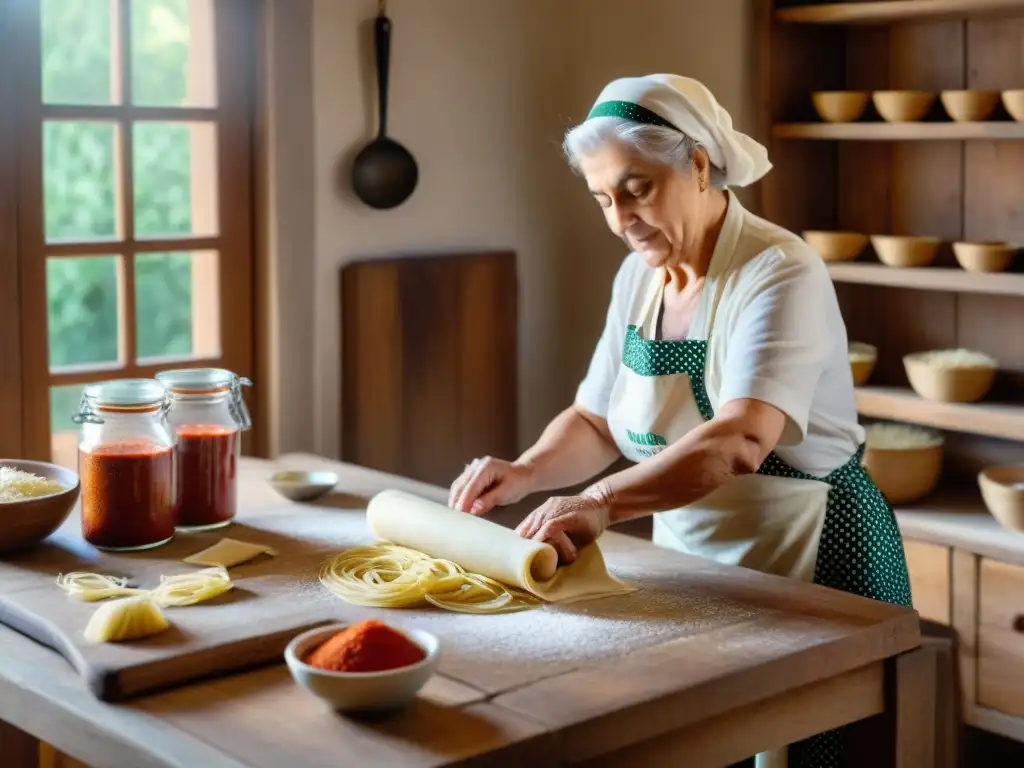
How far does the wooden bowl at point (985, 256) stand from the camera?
324 centimetres

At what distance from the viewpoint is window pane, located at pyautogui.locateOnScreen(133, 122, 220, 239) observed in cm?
321

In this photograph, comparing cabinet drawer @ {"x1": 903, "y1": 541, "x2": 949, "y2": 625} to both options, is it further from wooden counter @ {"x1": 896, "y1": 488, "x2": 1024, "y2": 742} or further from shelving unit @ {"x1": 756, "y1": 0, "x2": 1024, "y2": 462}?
shelving unit @ {"x1": 756, "y1": 0, "x2": 1024, "y2": 462}

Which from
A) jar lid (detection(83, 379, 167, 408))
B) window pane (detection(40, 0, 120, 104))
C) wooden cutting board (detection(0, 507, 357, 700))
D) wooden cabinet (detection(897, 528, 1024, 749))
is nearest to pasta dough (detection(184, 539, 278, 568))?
wooden cutting board (detection(0, 507, 357, 700))

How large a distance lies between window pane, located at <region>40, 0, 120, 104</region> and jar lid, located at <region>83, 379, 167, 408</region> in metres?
1.15

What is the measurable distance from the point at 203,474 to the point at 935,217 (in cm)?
211

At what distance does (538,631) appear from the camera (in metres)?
1.79

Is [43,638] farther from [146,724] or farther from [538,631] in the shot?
[538,631]

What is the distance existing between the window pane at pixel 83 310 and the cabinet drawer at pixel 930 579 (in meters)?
1.83

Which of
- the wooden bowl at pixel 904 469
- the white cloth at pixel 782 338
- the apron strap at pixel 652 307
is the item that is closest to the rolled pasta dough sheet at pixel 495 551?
the white cloth at pixel 782 338

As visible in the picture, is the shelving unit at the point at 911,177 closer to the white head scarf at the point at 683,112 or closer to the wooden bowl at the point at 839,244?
the wooden bowl at the point at 839,244

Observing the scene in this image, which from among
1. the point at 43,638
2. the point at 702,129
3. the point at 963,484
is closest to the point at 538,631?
the point at 43,638

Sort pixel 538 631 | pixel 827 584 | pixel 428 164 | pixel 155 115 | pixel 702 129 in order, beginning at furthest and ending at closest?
1. pixel 428 164
2. pixel 155 115
3. pixel 827 584
4. pixel 702 129
5. pixel 538 631

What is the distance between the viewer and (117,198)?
3152 millimetres

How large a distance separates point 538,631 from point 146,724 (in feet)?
1.63
